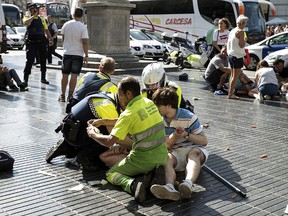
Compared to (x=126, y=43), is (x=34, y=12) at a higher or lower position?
higher

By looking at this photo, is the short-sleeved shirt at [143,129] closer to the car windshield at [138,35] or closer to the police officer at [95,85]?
the police officer at [95,85]

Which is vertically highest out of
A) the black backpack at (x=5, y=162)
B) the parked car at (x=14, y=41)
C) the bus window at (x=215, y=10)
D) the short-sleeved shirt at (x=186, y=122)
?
the bus window at (x=215, y=10)

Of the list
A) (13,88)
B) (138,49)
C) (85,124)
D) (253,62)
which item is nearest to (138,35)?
(138,49)

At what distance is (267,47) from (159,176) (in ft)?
49.4

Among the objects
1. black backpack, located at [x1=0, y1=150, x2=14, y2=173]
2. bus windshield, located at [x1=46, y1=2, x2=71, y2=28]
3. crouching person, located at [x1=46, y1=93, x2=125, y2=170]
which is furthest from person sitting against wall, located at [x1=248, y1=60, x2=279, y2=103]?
bus windshield, located at [x1=46, y1=2, x2=71, y2=28]

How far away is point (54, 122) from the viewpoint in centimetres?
734

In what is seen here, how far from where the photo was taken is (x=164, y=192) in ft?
13.4

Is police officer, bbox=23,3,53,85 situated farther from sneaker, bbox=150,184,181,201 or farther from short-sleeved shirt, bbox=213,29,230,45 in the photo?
sneaker, bbox=150,184,181,201

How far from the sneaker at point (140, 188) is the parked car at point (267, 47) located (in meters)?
14.7

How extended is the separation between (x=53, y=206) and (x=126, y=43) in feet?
39.8

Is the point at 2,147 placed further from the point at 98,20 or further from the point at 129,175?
the point at 98,20

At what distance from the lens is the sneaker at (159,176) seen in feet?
13.9

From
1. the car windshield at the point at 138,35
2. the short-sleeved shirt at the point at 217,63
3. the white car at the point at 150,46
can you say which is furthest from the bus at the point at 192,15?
the short-sleeved shirt at the point at 217,63

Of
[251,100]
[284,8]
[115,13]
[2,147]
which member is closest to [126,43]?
[115,13]
